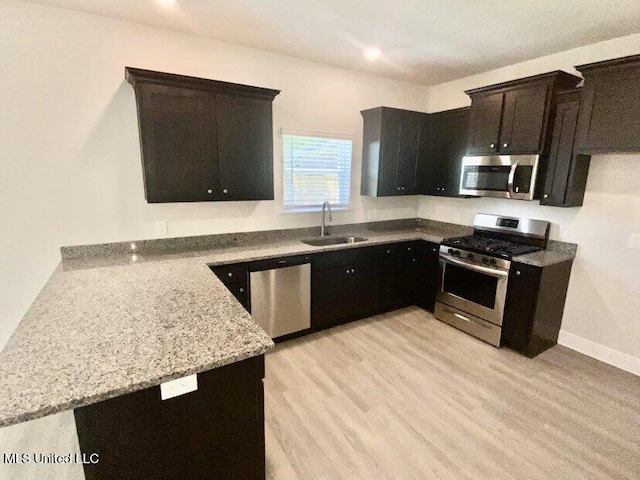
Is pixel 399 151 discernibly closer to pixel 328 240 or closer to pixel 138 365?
pixel 328 240

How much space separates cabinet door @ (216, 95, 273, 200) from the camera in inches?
107

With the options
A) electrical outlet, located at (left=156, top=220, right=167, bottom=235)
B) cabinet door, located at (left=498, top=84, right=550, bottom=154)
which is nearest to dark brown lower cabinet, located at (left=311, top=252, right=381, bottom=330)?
electrical outlet, located at (left=156, top=220, right=167, bottom=235)

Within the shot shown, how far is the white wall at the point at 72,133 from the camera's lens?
7.51 ft

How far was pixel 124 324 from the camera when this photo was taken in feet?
4.82

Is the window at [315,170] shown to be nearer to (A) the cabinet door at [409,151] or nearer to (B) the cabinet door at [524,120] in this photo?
(A) the cabinet door at [409,151]

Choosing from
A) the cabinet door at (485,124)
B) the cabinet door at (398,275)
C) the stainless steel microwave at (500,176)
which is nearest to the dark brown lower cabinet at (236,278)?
the cabinet door at (398,275)

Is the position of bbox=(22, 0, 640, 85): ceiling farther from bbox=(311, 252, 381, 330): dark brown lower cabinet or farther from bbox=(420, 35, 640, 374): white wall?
bbox=(311, 252, 381, 330): dark brown lower cabinet

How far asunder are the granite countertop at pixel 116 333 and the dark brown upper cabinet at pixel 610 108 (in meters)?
2.94

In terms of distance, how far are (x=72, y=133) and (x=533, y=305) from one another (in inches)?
160

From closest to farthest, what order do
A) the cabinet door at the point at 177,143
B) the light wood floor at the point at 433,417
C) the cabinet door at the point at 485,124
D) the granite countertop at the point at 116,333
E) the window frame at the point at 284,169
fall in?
the granite countertop at the point at 116,333, the light wood floor at the point at 433,417, the cabinet door at the point at 177,143, the cabinet door at the point at 485,124, the window frame at the point at 284,169

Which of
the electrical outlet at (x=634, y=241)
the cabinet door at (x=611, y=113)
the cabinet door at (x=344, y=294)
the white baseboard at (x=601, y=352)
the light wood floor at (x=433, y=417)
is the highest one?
the cabinet door at (x=611, y=113)

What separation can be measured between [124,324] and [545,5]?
3.18m

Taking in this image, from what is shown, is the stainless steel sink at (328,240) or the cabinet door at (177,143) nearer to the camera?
the cabinet door at (177,143)

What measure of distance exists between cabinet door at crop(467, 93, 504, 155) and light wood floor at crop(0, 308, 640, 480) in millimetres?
2005
